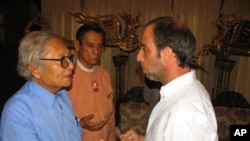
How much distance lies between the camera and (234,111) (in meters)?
3.65

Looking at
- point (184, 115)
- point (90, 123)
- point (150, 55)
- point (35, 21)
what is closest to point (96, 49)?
point (90, 123)

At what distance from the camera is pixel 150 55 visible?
1401mm

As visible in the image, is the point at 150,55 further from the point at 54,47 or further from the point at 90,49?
the point at 90,49

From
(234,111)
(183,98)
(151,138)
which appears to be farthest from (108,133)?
(234,111)

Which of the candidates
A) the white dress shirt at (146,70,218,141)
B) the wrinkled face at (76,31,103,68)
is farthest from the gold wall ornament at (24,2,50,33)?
the white dress shirt at (146,70,218,141)

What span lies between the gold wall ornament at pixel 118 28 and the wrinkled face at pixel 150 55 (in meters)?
2.53

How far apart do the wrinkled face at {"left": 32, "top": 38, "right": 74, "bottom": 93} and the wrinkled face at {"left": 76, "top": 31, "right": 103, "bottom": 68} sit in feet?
2.35

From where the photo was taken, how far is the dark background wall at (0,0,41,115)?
13.7 feet

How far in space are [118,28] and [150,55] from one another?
105 inches

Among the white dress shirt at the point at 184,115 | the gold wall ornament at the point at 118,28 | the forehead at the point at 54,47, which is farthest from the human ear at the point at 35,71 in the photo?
the gold wall ornament at the point at 118,28

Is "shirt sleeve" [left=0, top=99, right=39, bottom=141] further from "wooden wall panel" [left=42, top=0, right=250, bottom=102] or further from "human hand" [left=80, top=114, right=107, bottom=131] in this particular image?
"wooden wall panel" [left=42, top=0, right=250, bottom=102]

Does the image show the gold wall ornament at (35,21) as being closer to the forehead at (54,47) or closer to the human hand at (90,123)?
the human hand at (90,123)

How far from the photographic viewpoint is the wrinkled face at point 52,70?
144cm

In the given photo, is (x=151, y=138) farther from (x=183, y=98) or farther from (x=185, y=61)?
(x=185, y=61)
